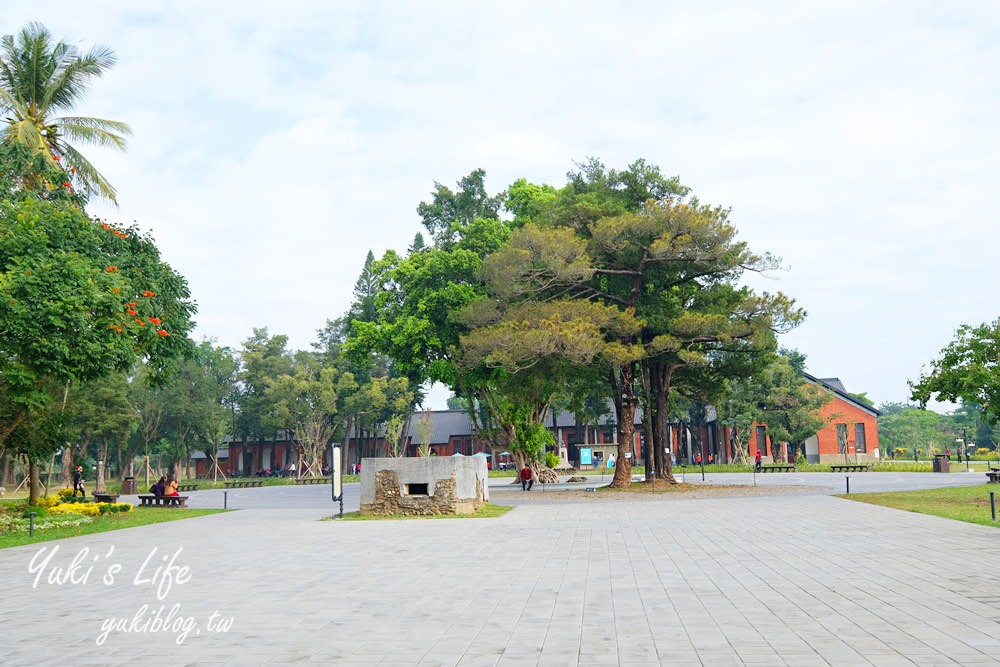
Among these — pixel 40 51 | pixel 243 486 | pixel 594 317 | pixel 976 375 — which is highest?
pixel 40 51

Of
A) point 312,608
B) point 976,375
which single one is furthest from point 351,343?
point 312,608

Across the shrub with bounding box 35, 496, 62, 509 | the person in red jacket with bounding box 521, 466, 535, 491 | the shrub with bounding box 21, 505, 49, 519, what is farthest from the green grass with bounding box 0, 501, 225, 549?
the person in red jacket with bounding box 521, 466, 535, 491

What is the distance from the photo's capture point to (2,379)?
22891 millimetres

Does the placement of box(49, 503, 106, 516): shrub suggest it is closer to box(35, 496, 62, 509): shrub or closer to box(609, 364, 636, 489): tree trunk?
box(35, 496, 62, 509): shrub

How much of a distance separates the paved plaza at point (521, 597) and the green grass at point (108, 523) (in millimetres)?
1162

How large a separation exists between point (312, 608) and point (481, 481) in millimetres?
16952

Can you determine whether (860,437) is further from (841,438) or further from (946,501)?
(946,501)

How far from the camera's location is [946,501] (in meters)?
24.6

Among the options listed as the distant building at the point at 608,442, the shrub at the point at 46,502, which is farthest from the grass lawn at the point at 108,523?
the distant building at the point at 608,442

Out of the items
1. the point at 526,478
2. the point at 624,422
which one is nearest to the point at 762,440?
the point at 526,478

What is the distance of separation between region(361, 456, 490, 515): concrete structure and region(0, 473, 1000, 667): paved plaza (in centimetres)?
508

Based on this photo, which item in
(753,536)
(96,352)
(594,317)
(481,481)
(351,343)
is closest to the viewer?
(753,536)

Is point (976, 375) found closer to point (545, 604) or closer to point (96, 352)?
point (545, 604)

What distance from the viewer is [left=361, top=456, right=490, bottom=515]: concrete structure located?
24.0 meters
